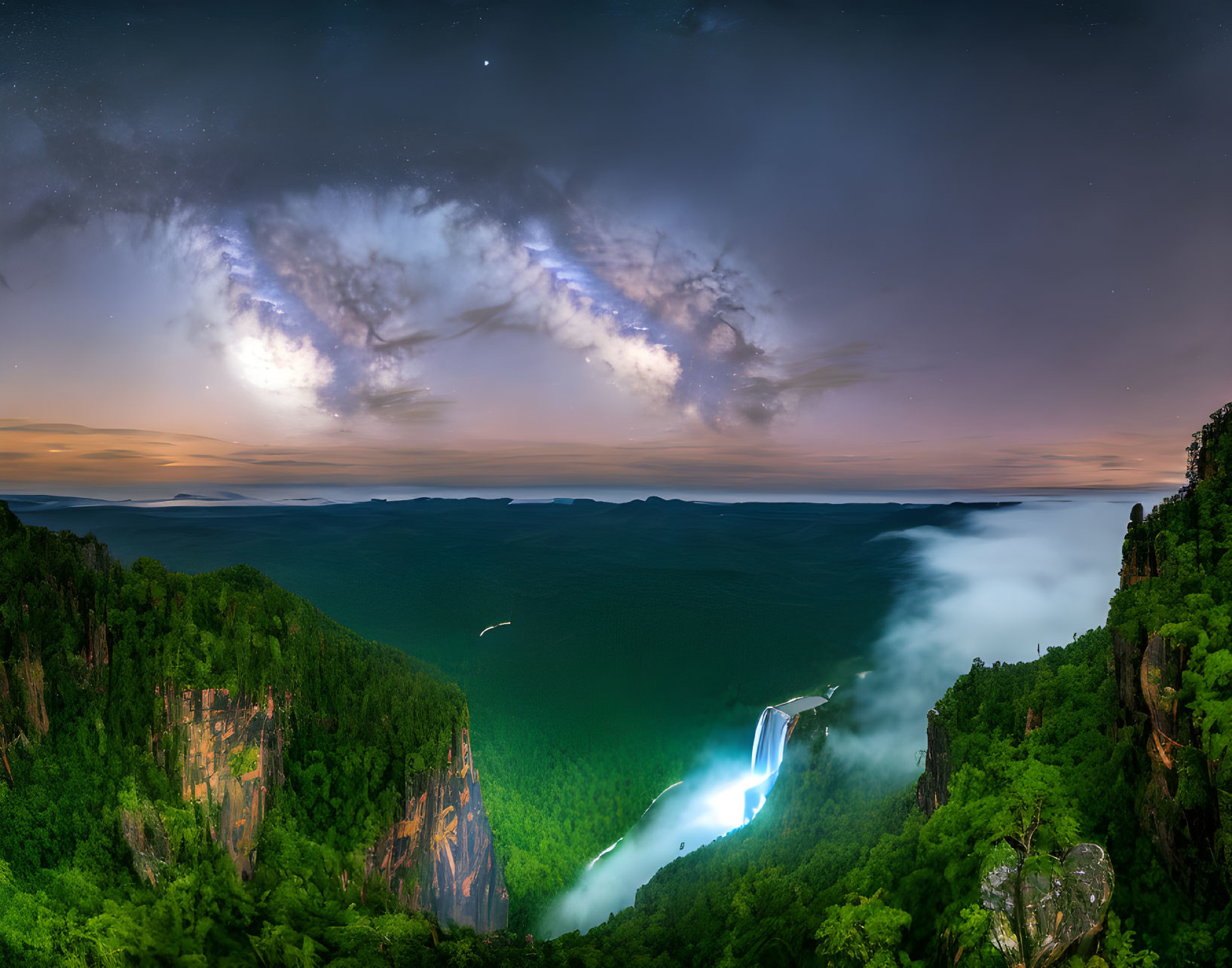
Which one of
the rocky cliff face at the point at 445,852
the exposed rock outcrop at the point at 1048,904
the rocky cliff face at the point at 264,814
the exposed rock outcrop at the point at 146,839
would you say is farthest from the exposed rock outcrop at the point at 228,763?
the exposed rock outcrop at the point at 1048,904

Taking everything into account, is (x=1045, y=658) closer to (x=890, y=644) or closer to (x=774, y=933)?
(x=774, y=933)

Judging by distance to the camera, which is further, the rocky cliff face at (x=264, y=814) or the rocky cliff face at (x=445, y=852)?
the rocky cliff face at (x=445, y=852)

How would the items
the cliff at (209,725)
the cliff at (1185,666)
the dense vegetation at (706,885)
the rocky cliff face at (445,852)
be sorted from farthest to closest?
1. the rocky cliff face at (445,852)
2. the cliff at (209,725)
3. the dense vegetation at (706,885)
4. the cliff at (1185,666)

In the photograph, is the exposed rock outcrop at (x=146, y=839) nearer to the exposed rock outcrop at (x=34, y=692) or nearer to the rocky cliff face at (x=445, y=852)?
the exposed rock outcrop at (x=34, y=692)

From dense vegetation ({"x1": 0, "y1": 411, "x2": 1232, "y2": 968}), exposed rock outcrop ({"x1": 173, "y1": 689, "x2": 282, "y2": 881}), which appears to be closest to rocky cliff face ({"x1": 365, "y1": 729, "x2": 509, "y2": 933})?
dense vegetation ({"x1": 0, "y1": 411, "x2": 1232, "y2": 968})

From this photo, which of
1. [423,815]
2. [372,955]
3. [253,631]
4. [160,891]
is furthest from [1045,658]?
[253,631]

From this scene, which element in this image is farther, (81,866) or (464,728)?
(464,728)

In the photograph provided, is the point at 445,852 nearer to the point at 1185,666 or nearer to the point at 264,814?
the point at 264,814
